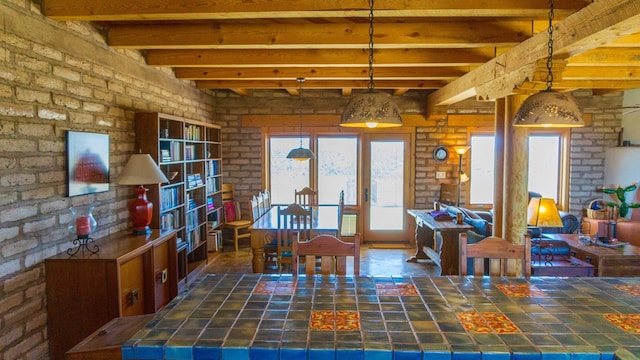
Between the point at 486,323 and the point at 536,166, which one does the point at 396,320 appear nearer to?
the point at 486,323

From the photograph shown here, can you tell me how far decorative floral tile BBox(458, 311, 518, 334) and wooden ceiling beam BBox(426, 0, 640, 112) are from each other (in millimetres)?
1829

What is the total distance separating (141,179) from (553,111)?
2.99 metres

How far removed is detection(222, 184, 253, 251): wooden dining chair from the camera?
6.48m

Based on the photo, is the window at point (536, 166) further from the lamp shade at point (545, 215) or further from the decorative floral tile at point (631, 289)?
the decorative floral tile at point (631, 289)

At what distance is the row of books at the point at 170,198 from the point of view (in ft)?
14.1

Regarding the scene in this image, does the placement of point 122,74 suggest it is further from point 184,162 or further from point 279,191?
point 279,191

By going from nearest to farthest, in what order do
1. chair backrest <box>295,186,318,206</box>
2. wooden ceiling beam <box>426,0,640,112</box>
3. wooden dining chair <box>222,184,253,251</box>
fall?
wooden ceiling beam <box>426,0,640,112</box>
chair backrest <box>295,186,318,206</box>
wooden dining chair <box>222,184,253,251</box>

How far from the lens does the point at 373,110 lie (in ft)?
7.42

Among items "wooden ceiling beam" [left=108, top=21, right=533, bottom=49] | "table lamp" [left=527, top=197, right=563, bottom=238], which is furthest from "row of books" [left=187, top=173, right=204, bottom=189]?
"table lamp" [left=527, top=197, right=563, bottom=238]

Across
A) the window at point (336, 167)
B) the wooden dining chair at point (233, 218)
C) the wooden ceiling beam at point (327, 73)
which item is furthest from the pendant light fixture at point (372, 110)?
the window at point (336, 167)

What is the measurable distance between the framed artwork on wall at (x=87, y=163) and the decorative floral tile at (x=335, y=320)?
2.28 meters

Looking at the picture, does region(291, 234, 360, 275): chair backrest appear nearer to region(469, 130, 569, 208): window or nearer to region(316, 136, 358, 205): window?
region(316, 136, 358, 205): window

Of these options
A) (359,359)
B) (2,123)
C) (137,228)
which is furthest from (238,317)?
(137,228)

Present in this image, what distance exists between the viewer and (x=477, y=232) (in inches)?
184
